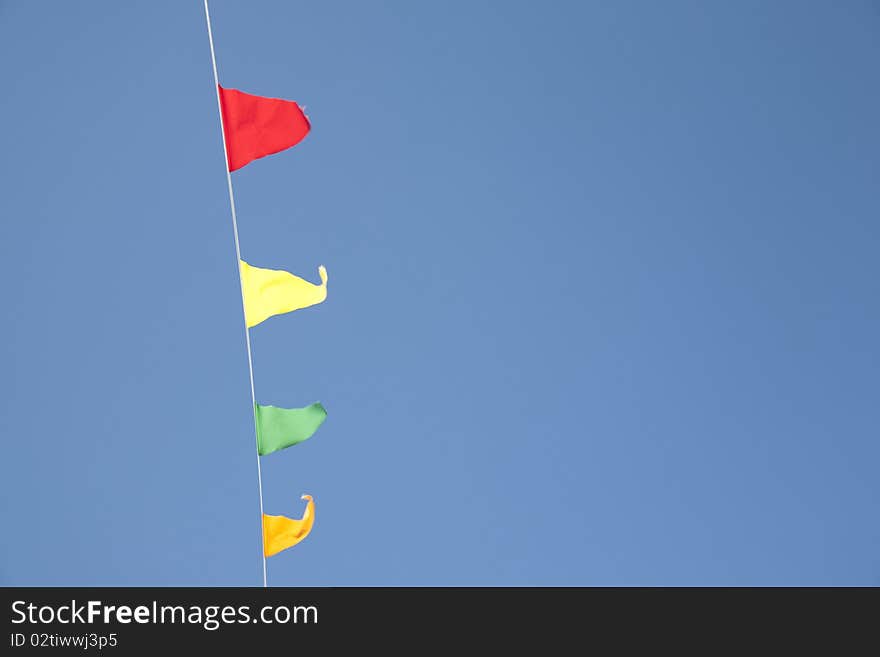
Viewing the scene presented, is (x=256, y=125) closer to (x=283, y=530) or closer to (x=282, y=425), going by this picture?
(x=282, y=425)

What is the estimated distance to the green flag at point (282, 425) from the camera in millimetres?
2100

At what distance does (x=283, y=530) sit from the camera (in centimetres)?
215

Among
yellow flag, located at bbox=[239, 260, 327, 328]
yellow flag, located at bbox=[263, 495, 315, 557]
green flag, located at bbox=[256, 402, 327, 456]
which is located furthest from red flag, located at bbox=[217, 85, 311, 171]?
Result: yellow flag, located at bbox=[263, 495, 315, 557]

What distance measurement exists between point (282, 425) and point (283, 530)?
0.83ft

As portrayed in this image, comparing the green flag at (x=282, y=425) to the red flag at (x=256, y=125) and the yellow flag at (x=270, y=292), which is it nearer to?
the yellow flag at (x=270, y=292)

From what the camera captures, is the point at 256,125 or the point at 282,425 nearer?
the point at 256,125

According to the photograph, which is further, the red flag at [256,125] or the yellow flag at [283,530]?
the yellow flag at [283,530]

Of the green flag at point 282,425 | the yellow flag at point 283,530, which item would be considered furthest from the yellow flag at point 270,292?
the yellow flag at point 283,530

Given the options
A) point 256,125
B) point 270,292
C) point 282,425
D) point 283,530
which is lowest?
point 283,530

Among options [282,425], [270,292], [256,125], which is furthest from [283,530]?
[256,125]

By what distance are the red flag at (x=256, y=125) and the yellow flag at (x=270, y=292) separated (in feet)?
0.82
